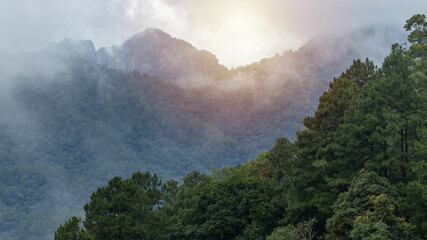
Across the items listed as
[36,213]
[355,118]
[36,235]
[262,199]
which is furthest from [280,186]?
[36,213]

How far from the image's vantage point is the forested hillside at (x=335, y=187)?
2538cm

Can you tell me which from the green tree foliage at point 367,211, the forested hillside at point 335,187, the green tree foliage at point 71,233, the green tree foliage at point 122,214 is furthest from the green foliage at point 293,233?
the green tree foliage at point 71,233

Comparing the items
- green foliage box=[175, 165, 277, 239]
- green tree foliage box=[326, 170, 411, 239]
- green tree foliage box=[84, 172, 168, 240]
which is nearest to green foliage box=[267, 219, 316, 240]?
green tree foliage box=[326, 170, 411, 239]

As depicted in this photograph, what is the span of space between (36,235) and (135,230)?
14910 centimetres

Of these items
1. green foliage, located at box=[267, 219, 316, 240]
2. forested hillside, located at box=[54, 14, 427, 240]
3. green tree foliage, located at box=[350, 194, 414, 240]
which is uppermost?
forested hillside, located at box=[54, 14, 427, 240]

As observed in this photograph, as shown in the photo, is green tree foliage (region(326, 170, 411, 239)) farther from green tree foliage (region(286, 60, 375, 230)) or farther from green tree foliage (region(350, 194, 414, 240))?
green tree foliage (region(286, 60, 375, 230))

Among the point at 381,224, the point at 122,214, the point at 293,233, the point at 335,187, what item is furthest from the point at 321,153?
the point at 122,214

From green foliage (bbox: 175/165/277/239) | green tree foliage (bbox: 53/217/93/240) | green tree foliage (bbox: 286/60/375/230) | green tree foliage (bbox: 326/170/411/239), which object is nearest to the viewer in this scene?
green tree foliage (bbox: 326/170/411/239)

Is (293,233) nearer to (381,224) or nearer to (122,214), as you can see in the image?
(381,224)

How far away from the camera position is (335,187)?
32000 millimetres

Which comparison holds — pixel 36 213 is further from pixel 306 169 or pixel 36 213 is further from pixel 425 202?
pixel 425 202

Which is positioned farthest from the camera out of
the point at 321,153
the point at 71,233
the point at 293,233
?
the point at 321,153

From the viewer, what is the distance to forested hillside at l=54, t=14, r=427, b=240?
25.4 m

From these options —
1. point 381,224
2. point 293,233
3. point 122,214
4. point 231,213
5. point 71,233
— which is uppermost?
point 122,214
